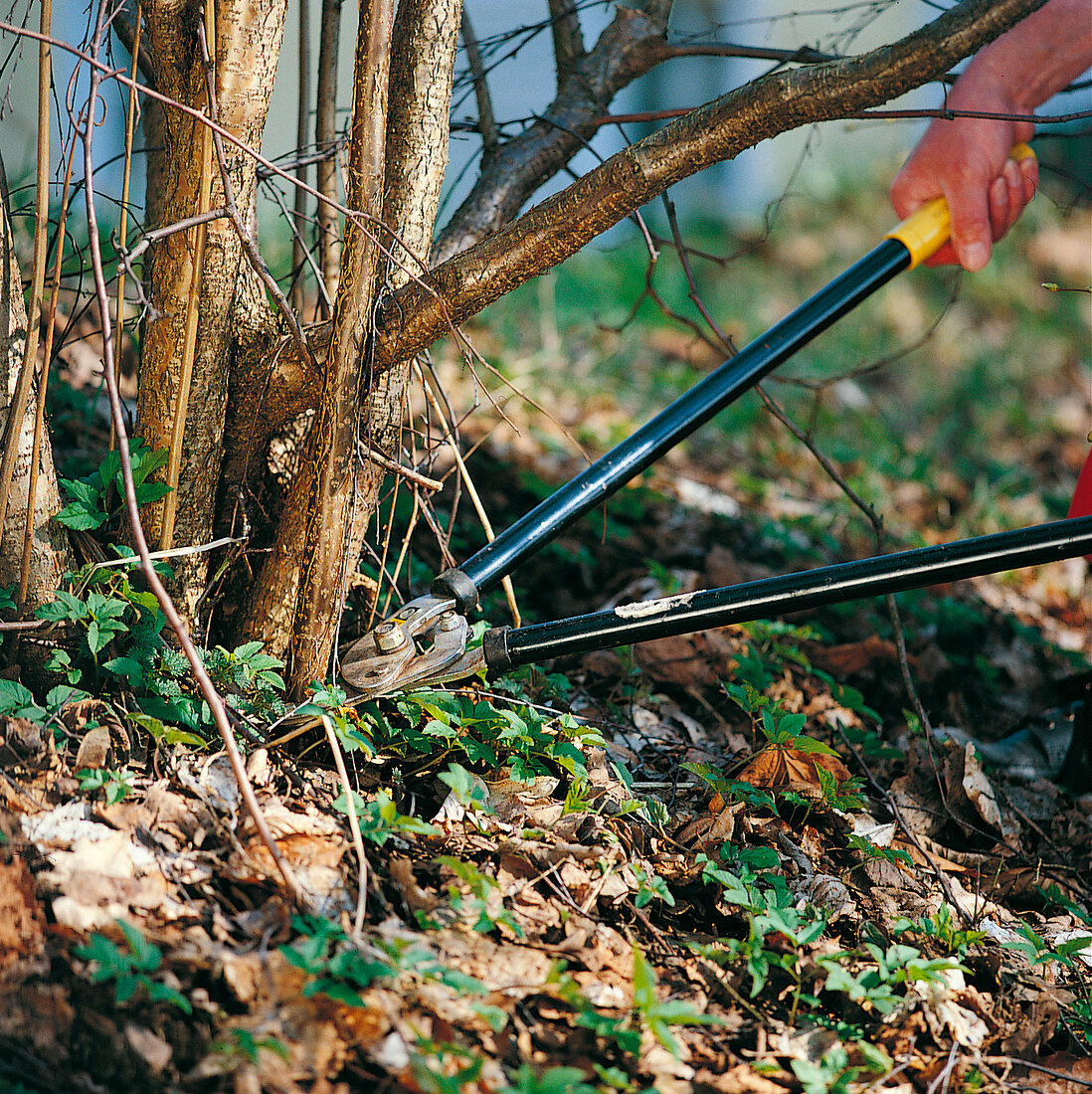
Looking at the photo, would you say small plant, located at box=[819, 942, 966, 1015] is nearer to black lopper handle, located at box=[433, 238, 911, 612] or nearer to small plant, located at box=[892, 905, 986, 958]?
small plant, located at box=[892, 905, 986, 958]

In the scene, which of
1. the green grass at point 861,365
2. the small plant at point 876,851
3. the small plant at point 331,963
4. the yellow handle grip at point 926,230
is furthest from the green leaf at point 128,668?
the green grass at point 861,365

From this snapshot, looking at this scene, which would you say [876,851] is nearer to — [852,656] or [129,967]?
[852,656]

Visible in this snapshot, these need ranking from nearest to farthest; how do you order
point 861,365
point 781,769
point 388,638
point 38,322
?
point 38,322, point 388,638, point 781,769, point 861,365

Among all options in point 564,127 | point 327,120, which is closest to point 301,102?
point 327,120

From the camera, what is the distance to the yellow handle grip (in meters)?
1.98

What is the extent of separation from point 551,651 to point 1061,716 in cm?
170

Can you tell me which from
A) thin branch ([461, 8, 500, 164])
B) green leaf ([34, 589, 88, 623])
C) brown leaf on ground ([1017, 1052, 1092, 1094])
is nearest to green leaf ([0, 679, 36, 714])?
green leaf ([34, 589, 88, 623])

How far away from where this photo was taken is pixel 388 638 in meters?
1.53

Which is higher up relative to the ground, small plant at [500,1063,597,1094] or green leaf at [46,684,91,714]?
green leaf at [46,684,91,714]

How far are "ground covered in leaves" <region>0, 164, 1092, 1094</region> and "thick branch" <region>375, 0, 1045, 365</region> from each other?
23 cm

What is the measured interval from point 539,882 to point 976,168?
5.53 ft

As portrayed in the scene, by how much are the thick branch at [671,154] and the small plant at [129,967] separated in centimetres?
94

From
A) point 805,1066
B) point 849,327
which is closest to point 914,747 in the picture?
point 805,1066

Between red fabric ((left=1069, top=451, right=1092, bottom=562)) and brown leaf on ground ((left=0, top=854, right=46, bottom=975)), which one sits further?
red fabric ((left=1069, top=451, right=1092, bottom=562))
